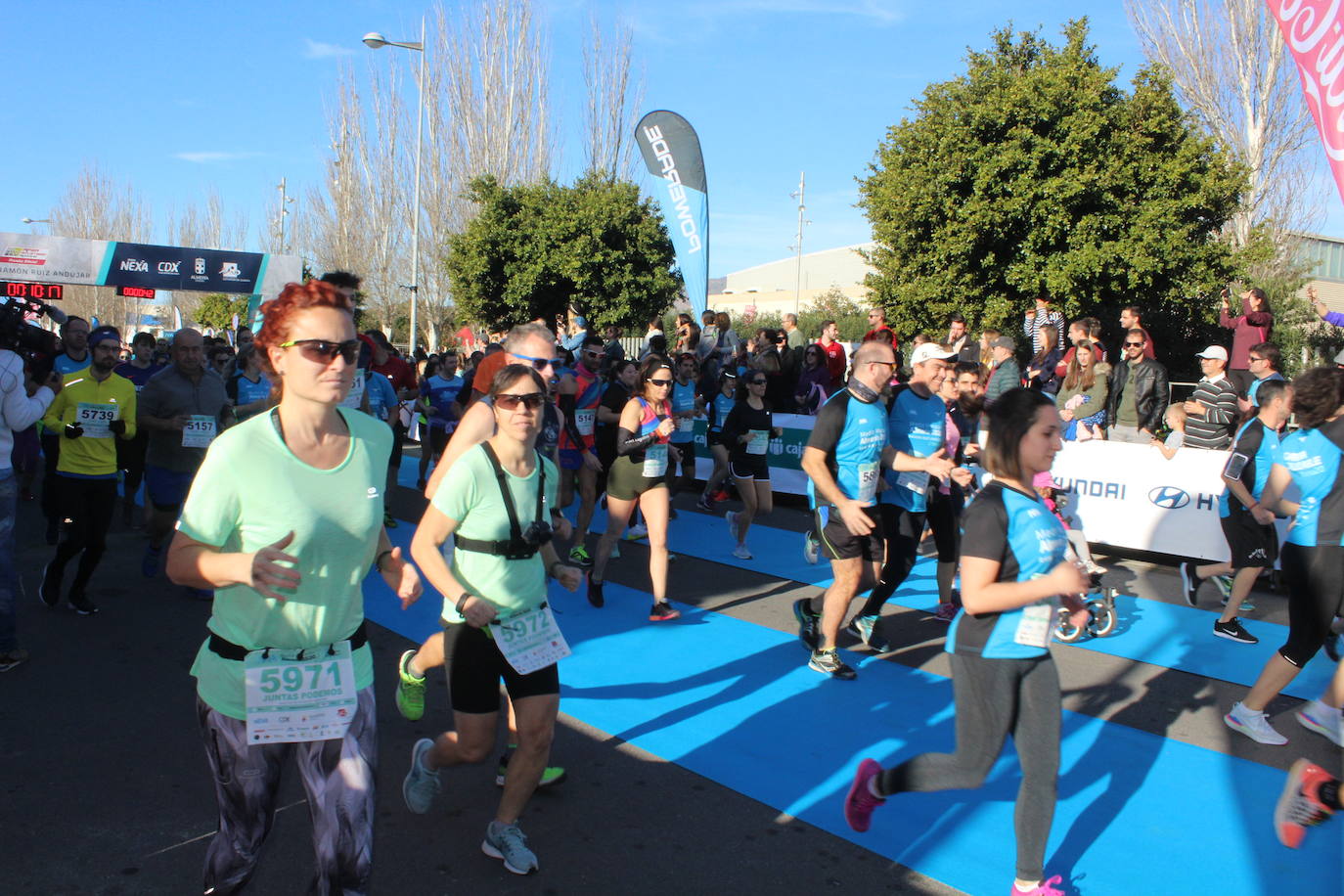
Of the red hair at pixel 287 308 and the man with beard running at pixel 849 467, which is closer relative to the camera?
the red hair at pixel 287 308

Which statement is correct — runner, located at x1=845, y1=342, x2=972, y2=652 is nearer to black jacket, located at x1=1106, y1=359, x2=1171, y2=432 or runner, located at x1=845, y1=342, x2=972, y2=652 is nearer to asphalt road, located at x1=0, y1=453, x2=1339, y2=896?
asphalt road, located at x1=0, y1=453, x2=1339, y2=896

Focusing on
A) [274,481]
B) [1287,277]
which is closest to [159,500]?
[274,481]

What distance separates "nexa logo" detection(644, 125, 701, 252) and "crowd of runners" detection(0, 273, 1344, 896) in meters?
6.47

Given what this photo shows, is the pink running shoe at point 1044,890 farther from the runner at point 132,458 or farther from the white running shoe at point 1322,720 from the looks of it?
the runner at point 132,458

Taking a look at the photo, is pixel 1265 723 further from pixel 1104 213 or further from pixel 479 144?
pixel 479 144

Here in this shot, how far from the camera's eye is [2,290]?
23594 millimetres

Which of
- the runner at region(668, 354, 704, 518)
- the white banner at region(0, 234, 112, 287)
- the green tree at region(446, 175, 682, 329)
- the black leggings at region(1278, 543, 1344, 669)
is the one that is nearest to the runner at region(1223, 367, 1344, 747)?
the black leggings at region(1278, 543, 1344, 669)

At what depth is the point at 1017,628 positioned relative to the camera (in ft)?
10.5

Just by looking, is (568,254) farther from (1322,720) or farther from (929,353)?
(1322,720)

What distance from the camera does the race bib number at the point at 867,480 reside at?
5.66m

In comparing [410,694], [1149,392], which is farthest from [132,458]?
[1149,392]

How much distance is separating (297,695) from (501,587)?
999mm

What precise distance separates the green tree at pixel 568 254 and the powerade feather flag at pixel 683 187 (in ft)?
29.6

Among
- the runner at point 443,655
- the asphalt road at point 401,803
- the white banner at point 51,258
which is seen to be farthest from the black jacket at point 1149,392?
the white banner at point 51,258
